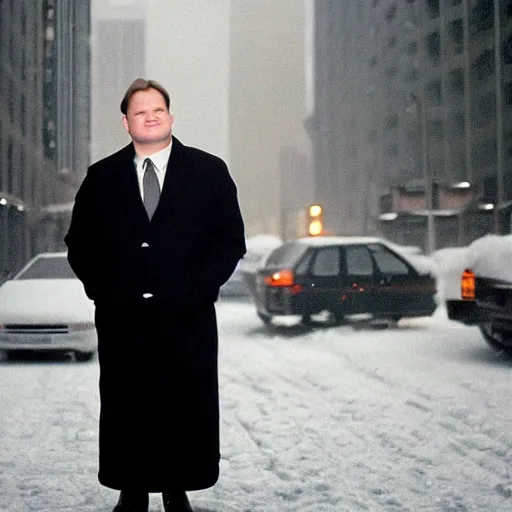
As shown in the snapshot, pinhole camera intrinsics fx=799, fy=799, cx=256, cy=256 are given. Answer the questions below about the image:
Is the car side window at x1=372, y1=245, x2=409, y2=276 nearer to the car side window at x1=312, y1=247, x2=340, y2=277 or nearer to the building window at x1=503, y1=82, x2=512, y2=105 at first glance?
the car side window at x1=312, y1=247, x2=340, y2=277

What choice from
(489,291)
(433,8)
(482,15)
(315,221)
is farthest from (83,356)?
(433,8)

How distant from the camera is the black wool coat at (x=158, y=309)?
316 centimetres

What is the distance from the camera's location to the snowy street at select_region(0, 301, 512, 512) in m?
3.72

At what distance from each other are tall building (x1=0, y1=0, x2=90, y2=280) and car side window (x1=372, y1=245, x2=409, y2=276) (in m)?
23.3

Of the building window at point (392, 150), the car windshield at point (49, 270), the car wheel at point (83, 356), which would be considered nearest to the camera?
the car wheel at point (83, 356)

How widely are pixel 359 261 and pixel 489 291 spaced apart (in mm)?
4289

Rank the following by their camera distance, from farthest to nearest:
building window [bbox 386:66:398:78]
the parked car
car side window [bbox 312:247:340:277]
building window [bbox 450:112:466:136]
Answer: building window [bbox 386:66:398:78] → building window [bbox 450:112:466:136] → car side window [bbox 312:247:340:277] → the parked car

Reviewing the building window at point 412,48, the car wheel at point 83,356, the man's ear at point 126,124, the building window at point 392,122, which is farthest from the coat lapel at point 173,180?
the building window at point 392,122

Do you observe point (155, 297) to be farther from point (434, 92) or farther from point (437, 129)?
point (434, 92)

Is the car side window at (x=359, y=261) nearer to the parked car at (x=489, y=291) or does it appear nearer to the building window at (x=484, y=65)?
the parked car at (x=489, y=291)

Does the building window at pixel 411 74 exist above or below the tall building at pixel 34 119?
above

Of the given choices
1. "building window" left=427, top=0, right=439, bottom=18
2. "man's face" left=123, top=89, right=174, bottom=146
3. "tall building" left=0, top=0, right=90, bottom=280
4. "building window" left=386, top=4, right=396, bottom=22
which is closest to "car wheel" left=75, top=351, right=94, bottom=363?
"man's face" left=123, top=89, right=174, bottom=146

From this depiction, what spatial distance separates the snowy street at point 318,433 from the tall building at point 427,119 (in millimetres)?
30607

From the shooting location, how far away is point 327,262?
476 inches
